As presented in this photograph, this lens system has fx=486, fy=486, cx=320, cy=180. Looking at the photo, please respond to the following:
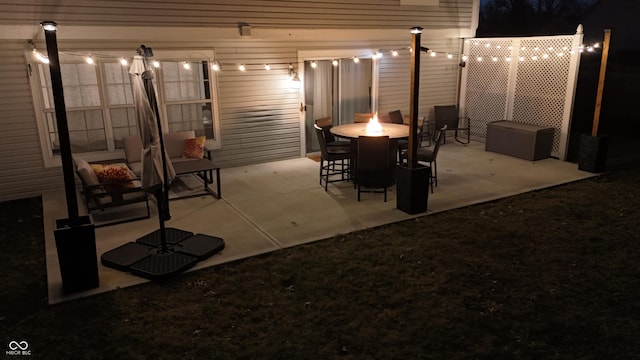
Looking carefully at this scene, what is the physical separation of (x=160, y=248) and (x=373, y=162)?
3.28 m

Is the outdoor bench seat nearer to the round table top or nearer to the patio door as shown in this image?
the round table top

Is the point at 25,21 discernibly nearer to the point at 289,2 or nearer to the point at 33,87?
the point at 33,87

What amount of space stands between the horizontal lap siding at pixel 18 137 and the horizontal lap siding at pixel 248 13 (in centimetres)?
61

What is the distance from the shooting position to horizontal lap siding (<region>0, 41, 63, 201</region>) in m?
7.09

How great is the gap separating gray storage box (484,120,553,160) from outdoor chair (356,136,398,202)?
3453mm

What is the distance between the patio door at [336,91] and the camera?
31.9 ft

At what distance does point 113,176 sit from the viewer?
21.7 ft

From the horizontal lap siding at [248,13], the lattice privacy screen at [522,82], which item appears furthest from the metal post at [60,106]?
the lattice privacy screen at [522,82]

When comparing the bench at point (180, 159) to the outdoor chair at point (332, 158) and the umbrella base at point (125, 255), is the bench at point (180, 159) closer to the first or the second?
the outdoor chair at point (332, 158)

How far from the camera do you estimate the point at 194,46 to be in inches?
326

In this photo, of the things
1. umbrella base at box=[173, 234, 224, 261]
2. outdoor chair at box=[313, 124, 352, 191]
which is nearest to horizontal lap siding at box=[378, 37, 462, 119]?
outdoor chair at box=[313, 124, 352, 191]

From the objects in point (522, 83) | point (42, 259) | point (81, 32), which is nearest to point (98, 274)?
point (42, 259)

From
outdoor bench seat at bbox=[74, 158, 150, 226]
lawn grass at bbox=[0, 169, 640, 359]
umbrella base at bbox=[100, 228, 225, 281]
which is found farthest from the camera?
outdoor bench seat at bbox=[74, 158, 150, 226]

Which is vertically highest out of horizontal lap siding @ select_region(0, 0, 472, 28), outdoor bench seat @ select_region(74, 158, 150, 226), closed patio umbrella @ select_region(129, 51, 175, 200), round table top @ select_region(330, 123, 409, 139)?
horizontal lap siding @ select_region(0, 0, 472, 28)
